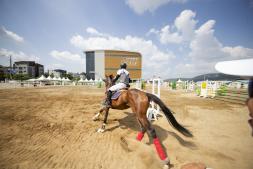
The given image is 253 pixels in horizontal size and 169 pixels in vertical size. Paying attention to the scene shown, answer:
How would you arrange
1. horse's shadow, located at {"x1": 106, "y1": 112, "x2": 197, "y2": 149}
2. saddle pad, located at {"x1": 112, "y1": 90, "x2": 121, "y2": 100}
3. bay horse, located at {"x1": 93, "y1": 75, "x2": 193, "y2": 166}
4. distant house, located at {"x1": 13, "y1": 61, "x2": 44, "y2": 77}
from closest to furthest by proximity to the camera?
bay horse, located at {"x1": 93, "y1": 75, "x2": 193, "y2": 166}, horse's shadow, located at {"x1": 106, "y1": 112, "x2": 197, "y2": 149}, saddle pad, located at {"x1": 112, "y1": 90, "x2": 121, "y2": 100}, distant house, located at {"x1": 13, "y1": 61, "x2": 44, "y2": 77}

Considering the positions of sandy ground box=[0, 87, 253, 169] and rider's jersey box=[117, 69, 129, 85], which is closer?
sandy ground box=[0, 87, 253, 169]

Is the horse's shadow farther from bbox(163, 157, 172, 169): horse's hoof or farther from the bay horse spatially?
bbox(163, 157, 172, 169): horse's hoof

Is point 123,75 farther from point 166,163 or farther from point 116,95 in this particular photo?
point 166,163

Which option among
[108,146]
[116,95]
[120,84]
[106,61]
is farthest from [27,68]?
[108,146]

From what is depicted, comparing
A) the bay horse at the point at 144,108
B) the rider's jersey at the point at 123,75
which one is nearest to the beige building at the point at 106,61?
the rider's jersey at the point at 123,75

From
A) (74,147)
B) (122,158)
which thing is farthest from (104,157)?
(74,147)

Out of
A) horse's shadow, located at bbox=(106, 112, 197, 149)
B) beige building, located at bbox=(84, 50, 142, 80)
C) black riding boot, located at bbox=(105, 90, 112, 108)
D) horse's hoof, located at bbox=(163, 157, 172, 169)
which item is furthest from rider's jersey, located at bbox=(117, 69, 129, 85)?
beige building, located at bbox=(84, 50, 142, 80)

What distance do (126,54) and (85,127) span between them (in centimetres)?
8284

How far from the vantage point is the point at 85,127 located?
4.80 m

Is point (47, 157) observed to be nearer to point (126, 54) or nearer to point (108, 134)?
point (108, 134)

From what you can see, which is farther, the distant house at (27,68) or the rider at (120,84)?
the distant house at (27,68)

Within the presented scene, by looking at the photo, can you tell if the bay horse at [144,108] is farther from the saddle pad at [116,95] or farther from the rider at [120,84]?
the rider at [120,84]

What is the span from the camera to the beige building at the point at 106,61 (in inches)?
3123

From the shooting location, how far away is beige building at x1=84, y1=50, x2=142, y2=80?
7931 centimetres
